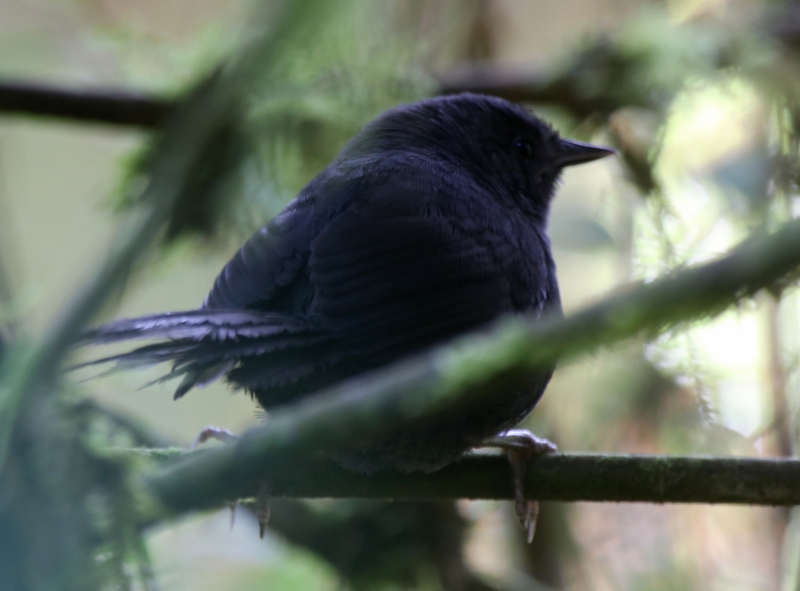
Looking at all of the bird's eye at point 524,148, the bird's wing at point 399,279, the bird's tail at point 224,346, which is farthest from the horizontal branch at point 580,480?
the bird's eye at point 524,148

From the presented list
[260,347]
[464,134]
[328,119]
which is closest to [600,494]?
[260,347]

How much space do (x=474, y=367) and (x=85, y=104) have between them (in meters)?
2.83

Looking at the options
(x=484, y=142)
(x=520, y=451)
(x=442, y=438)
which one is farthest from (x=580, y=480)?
(x=484, y=142)

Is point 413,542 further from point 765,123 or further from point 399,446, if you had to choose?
point 765,123

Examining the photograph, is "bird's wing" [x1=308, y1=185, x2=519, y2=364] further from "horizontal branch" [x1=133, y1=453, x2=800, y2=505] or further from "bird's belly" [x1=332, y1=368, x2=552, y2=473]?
"horizontal branch" [x1=133, y1=453, x2=800, y2=505]

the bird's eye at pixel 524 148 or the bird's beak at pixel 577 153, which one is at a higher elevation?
the bird's eye at pixel 524 148

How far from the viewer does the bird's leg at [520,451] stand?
210 cm

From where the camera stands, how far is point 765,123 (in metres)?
4.02

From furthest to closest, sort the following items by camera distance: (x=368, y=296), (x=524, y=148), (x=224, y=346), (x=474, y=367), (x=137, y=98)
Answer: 1. (x=137, y=98)
2. (x=524, y=148)
3. (x=368, y=296)
4. (x=224, y=346)
5. (x=474, y=367)

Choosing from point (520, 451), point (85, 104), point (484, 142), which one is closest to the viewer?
point (520, 451)

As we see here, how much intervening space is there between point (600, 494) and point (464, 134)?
1339 mm

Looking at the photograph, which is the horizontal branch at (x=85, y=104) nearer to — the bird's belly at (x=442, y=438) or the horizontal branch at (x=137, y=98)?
the horizontal branch at (x=137, y=98)

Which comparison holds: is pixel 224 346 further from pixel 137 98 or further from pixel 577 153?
pixel 137 98

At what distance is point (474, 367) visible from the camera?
1.06 meters
